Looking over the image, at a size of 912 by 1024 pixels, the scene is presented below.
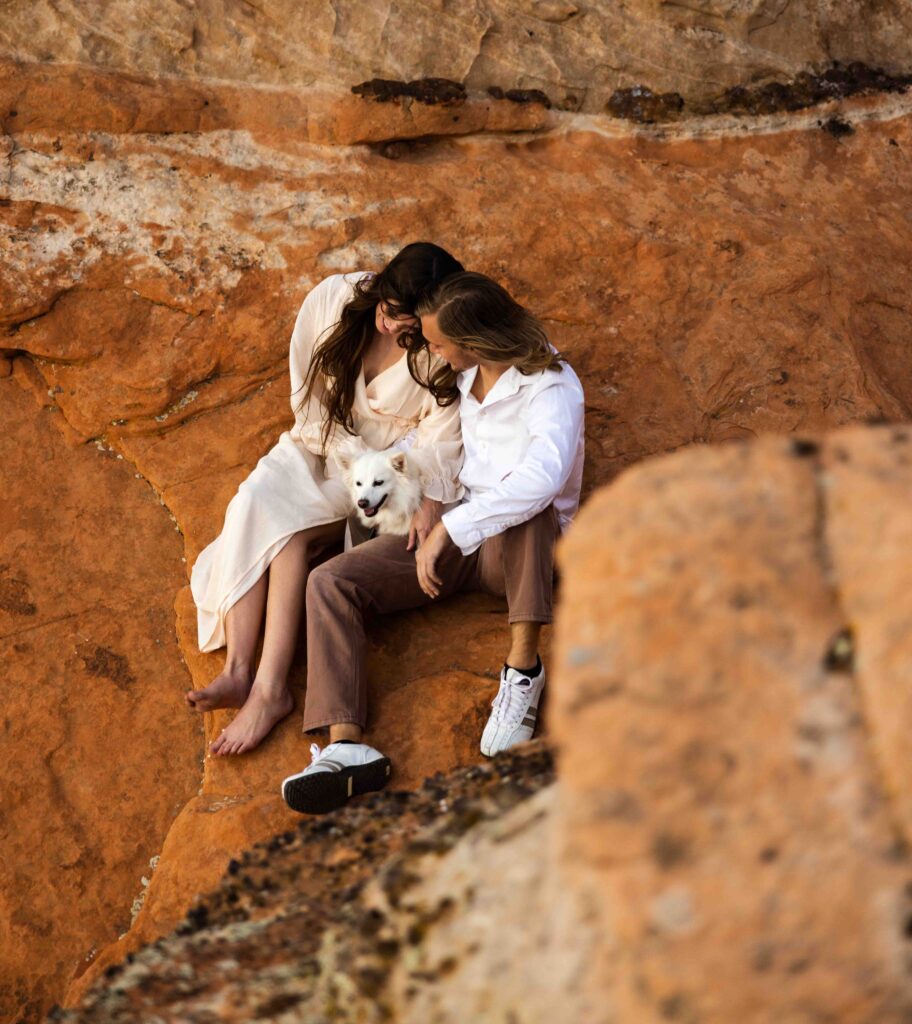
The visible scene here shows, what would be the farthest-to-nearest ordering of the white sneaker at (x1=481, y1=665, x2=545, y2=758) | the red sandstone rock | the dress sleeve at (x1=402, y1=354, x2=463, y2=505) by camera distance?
the dress sleeve at (x1=402, y1=354, x2=463, y2=505), the red sandstone rock, the white sneaker at (x1=481, y1=665, x2=545, y2=758)

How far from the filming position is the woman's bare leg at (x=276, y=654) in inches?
163

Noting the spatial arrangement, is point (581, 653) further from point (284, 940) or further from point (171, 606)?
point (171, 606)

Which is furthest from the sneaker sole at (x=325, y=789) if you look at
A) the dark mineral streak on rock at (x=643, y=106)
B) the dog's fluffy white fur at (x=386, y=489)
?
the dark mineral streak on rock at (x=643, y=106)

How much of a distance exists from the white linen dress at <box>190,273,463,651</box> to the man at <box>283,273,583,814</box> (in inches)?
9.5

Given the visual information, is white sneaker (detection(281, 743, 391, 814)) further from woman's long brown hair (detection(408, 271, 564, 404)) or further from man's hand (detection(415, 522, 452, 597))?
woman's long brown hair (detection(408, 271, 564, 404))

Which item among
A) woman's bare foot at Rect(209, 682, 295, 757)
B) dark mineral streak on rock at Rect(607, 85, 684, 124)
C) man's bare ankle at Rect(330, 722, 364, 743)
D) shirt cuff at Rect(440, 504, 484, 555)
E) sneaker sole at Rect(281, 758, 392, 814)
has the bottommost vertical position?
sneaker sole at Rect(281, 758, 392, 814)

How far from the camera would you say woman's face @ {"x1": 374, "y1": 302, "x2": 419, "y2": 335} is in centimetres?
439

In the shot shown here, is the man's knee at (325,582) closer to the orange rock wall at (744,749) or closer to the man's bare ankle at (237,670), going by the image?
the man's bare ankle at (237,670)

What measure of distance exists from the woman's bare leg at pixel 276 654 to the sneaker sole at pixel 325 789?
427 millimetres

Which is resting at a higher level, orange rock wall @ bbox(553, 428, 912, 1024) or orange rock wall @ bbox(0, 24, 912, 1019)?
orange rock wall @ bbox(0, 24, 912, 1019)

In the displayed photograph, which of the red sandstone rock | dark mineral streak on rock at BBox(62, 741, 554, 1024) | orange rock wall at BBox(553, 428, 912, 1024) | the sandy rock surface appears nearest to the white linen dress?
the red sandstone rock

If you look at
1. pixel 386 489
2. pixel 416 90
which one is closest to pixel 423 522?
pixel 386 489

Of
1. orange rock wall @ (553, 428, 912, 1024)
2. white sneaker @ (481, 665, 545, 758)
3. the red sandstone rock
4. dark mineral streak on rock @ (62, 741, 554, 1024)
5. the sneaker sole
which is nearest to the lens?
orange rock wall @ (553, 428, 912, 1024)

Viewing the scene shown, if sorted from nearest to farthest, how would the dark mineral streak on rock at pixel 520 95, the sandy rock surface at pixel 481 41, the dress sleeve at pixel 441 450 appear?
the dress sleeve at pixel 441 450 → the sandy rock surface at pixel 481 41 → the dark mineral streak on rock at pixel 520 95
